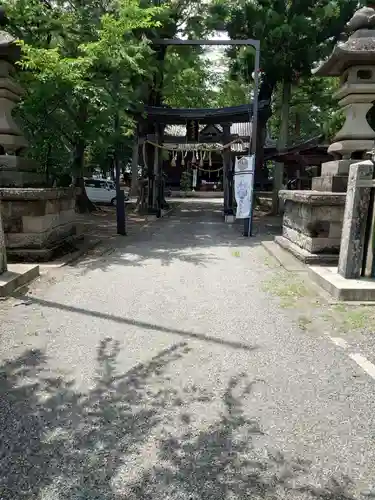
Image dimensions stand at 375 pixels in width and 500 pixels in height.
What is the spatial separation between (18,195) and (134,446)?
19.6 ft

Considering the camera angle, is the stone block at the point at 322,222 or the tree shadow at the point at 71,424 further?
the stone block at the point at 322,222

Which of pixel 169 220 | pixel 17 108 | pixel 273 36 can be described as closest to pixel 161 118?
pixel 169 220

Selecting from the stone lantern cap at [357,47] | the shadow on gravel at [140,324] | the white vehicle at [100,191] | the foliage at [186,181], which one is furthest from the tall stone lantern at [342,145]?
the foliage at [186,181]

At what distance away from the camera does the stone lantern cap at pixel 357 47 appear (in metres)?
7.61

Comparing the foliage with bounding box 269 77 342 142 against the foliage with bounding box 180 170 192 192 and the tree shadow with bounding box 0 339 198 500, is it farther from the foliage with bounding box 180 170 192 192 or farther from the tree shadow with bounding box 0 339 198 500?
the foliage with bounding box 180 170 192 192

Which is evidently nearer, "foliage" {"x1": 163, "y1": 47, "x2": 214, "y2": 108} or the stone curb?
the stone curb

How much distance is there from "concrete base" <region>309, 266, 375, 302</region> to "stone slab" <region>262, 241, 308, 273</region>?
1.18 meters

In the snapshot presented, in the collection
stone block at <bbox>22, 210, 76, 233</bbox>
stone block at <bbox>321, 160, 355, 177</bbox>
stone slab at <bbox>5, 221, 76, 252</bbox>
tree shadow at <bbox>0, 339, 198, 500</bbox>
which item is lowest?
tree shadow at <bbox>0, 339, 198, 500</bbox>

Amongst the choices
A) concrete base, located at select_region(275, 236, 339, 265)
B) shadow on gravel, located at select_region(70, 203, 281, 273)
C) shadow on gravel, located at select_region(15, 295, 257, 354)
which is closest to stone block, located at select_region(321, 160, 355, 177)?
concrete base, located at select_region(275, 236, 339, 265)

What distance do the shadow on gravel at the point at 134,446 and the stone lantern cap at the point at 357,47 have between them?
6.76m

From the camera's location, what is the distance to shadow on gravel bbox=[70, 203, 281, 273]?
340 inches

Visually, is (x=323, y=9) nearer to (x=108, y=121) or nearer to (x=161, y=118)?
(x=161, y=118)

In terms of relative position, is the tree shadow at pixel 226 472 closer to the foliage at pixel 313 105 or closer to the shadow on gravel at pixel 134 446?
the shadow on gravel at pixel 134 446

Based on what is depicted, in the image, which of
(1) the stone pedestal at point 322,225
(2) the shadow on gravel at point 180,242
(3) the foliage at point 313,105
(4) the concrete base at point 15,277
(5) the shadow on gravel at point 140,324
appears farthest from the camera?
(3) the foliage at point 313,105
